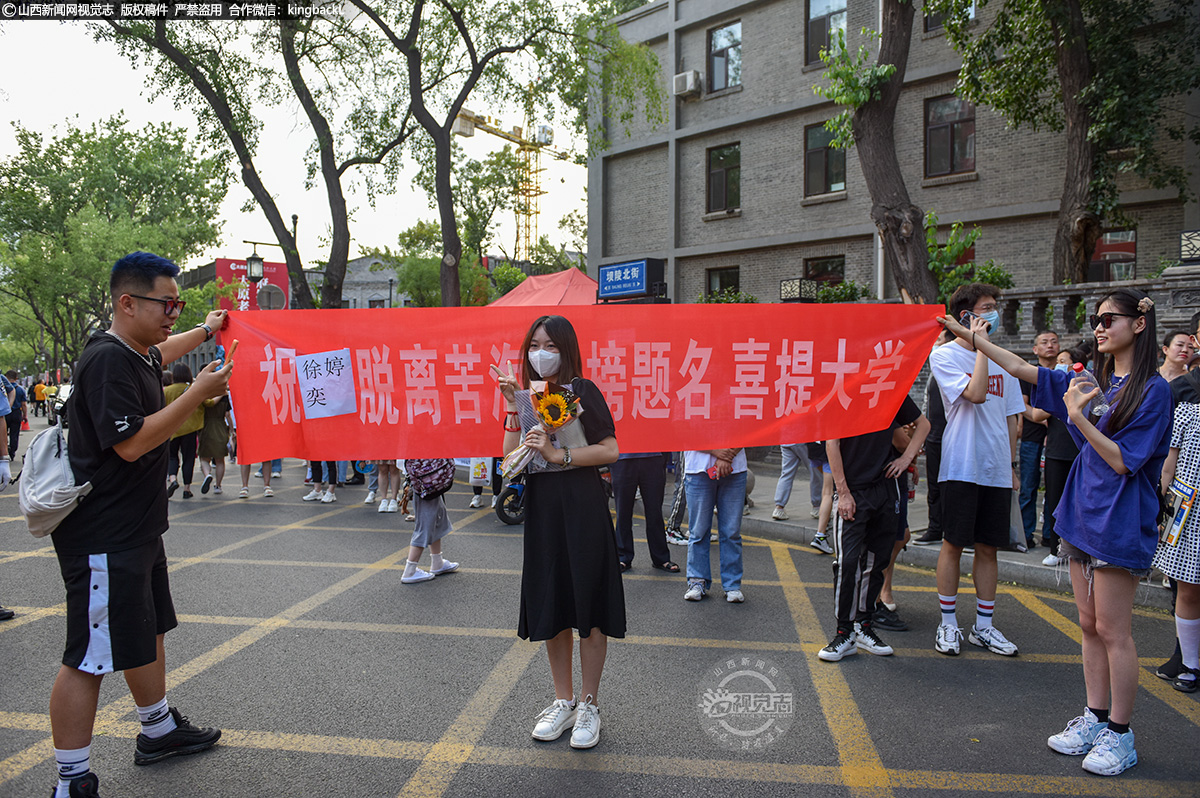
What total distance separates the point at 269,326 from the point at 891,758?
150 inches

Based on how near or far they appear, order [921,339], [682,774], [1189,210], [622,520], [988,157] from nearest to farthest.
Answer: [682,774]
[921,339]
[622,520]
[1189,210]
[988,157]

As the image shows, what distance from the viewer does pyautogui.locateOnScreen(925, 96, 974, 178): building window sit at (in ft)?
54.5

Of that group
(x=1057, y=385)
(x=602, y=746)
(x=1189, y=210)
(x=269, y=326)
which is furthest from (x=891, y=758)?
(x=1189, y=210)

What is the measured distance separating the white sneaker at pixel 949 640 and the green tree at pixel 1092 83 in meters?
10.6

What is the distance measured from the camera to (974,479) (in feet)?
14.5

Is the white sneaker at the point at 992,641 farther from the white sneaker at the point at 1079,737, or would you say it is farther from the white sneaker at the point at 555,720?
the white sneaker at the point at 555,720

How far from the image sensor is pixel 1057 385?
3.43 meters

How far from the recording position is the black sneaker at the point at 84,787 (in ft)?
9.21

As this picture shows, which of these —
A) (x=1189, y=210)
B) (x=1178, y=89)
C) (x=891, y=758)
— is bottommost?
(x=891, y=758)

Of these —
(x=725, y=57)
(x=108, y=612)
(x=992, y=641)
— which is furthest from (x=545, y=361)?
(x=725, y=57)

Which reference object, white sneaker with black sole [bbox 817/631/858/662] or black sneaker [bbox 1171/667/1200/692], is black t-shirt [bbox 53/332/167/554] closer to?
white sneaker with black sole [bbox 817/631/858/662]

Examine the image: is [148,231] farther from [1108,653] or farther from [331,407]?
[1108,653]

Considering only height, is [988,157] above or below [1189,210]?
above

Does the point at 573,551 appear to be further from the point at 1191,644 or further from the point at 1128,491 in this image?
the point at 1191,644
